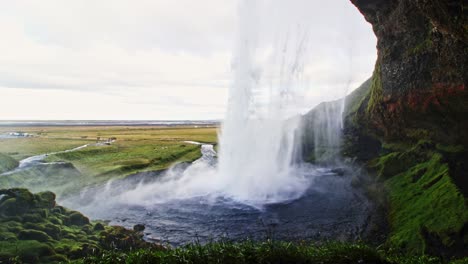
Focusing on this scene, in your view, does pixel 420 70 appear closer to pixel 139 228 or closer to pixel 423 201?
pixel 423 201

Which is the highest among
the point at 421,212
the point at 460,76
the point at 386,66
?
the point at 386,66

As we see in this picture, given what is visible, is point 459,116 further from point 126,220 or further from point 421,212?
point 126,220

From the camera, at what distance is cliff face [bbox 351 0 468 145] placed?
939 inches

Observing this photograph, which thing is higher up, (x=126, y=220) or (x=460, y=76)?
(x=460, y=76)

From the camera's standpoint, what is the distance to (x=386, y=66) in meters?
35.9

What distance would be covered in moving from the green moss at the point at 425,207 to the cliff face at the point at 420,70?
412 centimetres

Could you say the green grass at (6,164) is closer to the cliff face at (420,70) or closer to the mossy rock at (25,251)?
the mossy rock at (25,251)

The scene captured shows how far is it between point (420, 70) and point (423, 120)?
551cm

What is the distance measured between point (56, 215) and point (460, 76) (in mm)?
33149

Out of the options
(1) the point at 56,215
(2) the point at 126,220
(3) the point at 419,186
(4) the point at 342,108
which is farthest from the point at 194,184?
(4) the point at 342,108

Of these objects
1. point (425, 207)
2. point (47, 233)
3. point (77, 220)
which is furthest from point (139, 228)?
point (425, 207)

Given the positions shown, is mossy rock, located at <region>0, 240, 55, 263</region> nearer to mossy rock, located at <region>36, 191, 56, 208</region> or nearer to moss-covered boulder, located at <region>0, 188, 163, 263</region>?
moss-covered boulder, located at <region>0, 188, 163, 263</region>

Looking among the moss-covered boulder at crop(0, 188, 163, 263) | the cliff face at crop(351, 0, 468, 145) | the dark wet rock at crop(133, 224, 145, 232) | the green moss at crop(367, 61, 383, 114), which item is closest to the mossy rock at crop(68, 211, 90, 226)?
the moss-covered boulder at crop(0, 188, 163, 263)

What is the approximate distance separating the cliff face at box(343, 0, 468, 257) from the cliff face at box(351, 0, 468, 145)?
8 cm
